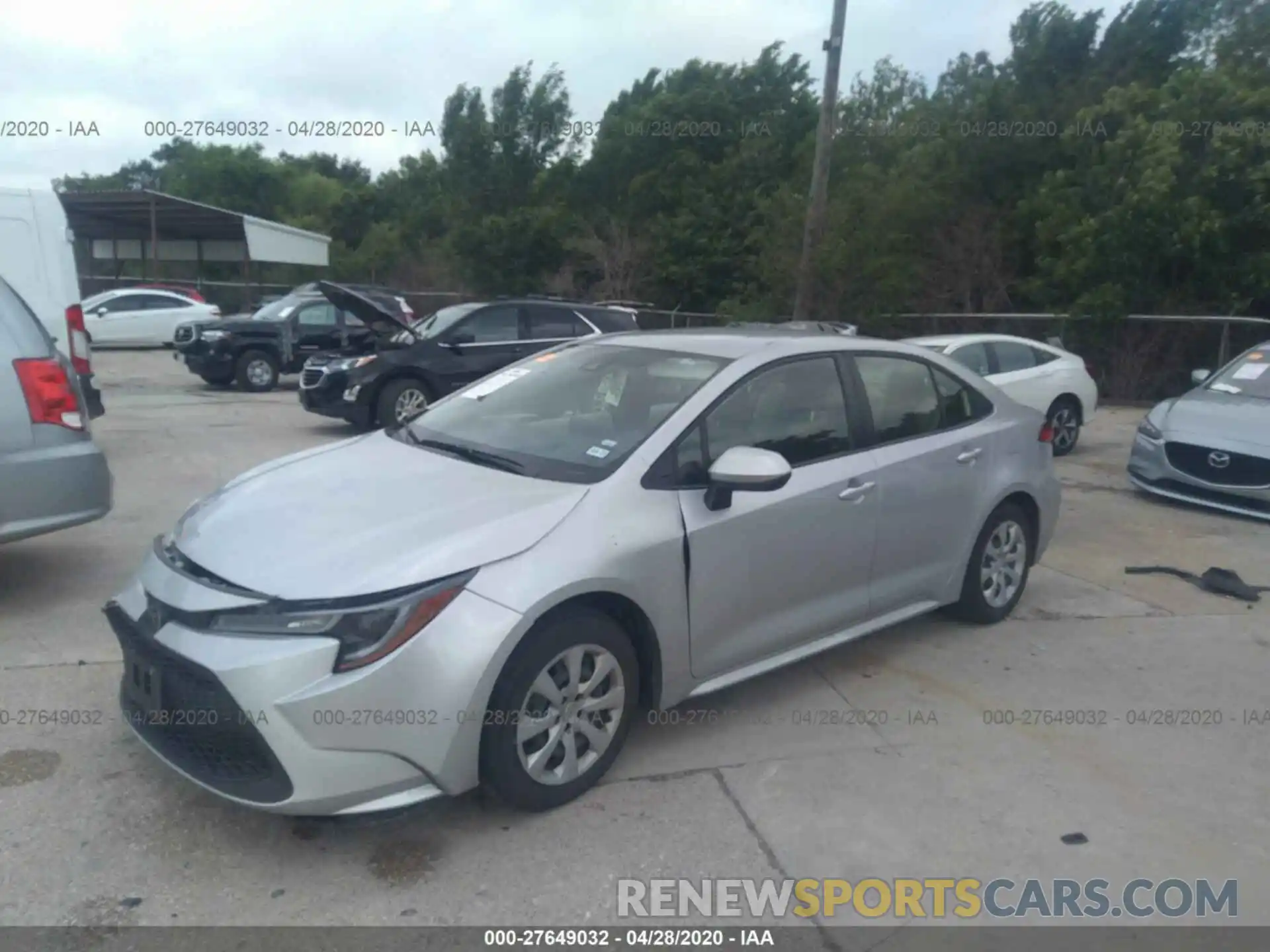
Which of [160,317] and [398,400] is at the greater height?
[160,317]

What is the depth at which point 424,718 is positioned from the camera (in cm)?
335

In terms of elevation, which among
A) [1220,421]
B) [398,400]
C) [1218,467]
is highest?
[1220,421]

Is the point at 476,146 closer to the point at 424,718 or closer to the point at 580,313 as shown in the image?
the point at 580,313

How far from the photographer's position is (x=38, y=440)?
17.7ft

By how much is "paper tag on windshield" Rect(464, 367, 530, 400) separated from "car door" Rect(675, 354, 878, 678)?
3.71 feet

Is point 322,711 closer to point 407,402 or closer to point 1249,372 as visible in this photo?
point 407,402

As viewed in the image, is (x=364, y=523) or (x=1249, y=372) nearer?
(x=364, y=523)

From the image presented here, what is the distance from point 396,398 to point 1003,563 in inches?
291

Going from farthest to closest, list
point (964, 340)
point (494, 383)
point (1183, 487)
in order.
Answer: point (964, 340) → point (1183, 487) → point (494, 383)

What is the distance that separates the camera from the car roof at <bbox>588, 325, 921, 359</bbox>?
4.80 meters

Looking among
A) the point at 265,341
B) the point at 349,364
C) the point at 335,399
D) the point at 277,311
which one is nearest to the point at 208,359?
the point at 265,341

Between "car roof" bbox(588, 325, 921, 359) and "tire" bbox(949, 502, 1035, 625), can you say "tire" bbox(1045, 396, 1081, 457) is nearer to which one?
"tire" bbox(949, 502, 1035, 625)

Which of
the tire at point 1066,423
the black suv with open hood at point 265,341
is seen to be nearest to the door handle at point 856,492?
the tire at point 1066,423

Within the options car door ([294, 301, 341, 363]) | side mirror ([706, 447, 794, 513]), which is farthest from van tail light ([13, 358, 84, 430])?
car door ([294, 301, 341, 363])
